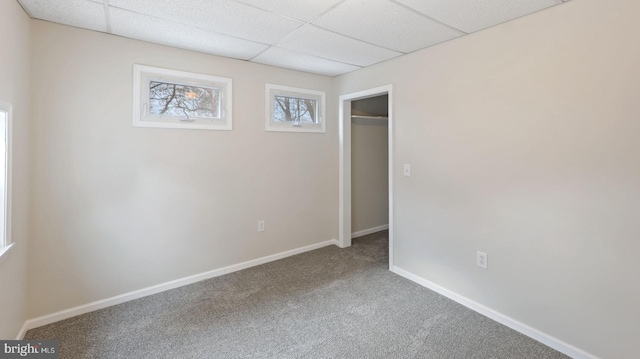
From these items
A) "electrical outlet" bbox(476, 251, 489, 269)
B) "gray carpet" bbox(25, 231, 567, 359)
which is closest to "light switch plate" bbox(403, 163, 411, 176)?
"electrical outlet" bbox(476, 251, 489, 269)

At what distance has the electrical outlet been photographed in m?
2.35

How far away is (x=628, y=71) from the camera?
1626mm

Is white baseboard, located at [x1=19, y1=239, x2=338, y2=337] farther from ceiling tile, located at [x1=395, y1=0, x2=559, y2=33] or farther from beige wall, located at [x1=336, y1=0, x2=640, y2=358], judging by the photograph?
ceiling tile, located at [x1=395, y1=0, x2=559, y2=33]

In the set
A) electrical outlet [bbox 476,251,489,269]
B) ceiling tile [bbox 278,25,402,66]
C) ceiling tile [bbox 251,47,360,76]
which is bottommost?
electrical outlet [bbox 476,251,489,269]

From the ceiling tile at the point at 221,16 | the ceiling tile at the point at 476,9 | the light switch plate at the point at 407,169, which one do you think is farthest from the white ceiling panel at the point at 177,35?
the light switch plate at the point at 407,169

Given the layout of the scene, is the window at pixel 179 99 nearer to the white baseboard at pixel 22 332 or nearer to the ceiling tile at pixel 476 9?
the white baseboard at pixel 22 332

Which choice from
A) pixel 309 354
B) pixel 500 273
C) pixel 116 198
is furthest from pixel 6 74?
pixel 500 273

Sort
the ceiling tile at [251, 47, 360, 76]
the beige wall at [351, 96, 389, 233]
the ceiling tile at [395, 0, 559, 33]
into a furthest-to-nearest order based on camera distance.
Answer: the beige wall at [351, 96, 389, 233] → the ceiling tile at [251, 47, 360, 76] → the ceiling tile at [395, 0, 559, 33]

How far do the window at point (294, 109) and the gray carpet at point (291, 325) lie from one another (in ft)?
5.86

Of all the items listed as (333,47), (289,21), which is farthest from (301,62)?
(289,21)

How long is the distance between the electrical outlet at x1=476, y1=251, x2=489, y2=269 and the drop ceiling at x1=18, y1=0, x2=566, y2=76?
183 cm

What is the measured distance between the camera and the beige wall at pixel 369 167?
4352mm

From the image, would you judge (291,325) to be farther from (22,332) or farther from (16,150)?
(16,150)

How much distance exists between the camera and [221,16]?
206 cm
